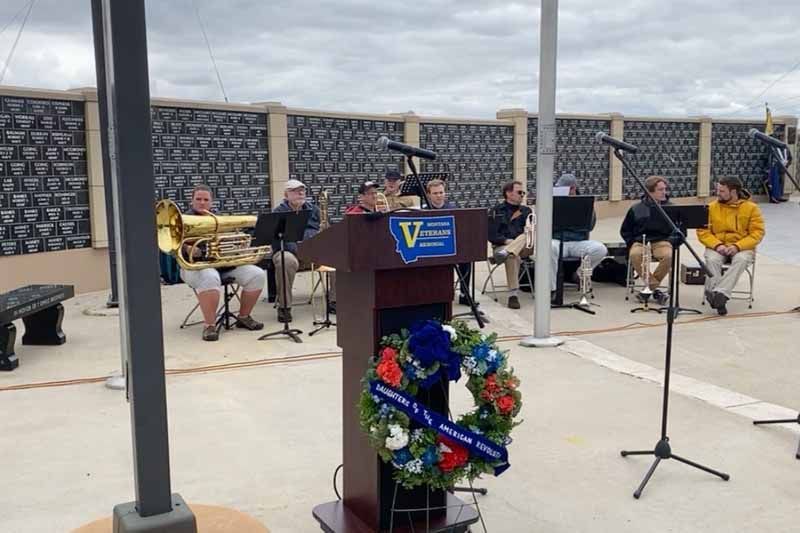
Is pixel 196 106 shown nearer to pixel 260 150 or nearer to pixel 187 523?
pixel 260 150

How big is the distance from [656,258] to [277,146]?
5.19 metres

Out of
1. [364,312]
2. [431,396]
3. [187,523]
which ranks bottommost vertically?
[187,523]

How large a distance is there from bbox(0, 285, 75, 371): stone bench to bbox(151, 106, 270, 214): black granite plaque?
2649 millimetres

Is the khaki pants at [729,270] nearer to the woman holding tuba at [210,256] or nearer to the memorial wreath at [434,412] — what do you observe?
the woman holding tuba at [210,256]

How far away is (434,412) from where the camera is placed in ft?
9.21

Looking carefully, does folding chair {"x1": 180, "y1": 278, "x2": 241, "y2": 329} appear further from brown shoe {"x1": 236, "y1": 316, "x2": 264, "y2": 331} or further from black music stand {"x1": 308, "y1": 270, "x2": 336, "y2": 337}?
black music stand {"x1": 308, "y1": 270, "x2": 336, "y2": 337}

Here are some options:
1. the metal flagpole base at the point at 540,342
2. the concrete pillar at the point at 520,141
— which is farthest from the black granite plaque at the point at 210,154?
the concrete pillar at the point at 520,141

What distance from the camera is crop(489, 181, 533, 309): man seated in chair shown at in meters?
8.57

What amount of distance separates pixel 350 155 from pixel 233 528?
871 cm

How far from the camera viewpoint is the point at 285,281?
23.9 ft

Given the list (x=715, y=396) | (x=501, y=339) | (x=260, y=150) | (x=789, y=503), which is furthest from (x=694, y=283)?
(x=789, y=503)

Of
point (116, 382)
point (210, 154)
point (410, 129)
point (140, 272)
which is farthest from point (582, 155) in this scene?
point (140, 272)

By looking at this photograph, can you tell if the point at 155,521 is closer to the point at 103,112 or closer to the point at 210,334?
the point at 210,334

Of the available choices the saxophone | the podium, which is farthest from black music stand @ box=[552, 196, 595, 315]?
the podium
